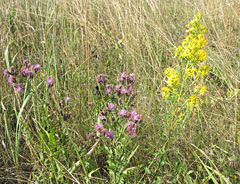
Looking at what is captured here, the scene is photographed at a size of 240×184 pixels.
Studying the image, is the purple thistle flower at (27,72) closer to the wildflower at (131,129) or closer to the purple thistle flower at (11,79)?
the purple thistle flower at (11,79)

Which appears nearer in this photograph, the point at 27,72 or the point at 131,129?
the point at 131,129

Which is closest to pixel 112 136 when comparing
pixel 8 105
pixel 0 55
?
pixel 8 105

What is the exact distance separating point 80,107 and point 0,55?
882 millimetres

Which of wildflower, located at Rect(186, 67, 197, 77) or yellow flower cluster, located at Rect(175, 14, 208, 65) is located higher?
yellow flower cluster, located at Rect(175, 14, 208, 65)

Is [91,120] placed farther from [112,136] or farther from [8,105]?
[8,105]

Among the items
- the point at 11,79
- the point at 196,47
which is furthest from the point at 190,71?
the point at 11,79

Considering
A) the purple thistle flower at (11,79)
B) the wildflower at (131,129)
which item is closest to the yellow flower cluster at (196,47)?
the wildflower at (131,129)

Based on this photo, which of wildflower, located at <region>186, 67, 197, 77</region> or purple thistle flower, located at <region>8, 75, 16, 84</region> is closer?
wildflower, located at <region>186, 67, 197, 77</region>

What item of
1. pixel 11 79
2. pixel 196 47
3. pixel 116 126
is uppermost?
pixel 196 47

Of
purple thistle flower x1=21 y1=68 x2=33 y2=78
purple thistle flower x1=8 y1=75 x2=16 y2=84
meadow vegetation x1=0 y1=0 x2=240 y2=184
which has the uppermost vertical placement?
purple thistle flower x1=21 y1=68 x2=33 y2=78

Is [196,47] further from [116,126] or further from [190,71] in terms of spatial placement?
[116,126]

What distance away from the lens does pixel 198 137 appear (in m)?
1.63

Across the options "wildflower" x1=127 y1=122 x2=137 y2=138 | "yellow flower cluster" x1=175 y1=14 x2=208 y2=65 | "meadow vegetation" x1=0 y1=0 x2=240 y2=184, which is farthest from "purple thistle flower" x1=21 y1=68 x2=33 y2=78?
"yellow flower cluster" x1=175 y1=14 x2=208 y2=65

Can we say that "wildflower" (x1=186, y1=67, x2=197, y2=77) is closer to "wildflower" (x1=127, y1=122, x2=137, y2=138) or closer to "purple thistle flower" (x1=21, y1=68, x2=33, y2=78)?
"wildflower" (x1=127, y1=122, x2=137, y2=138)
